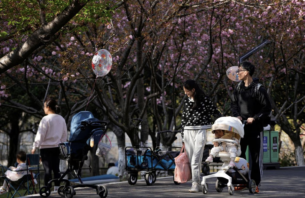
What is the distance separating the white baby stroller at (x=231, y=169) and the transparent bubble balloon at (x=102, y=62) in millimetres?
4951

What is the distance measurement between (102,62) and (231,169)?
5383 mm

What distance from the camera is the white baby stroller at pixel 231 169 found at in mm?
9141

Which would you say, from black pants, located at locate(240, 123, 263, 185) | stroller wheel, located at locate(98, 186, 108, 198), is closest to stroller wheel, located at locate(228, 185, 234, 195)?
black pants, located at locate(240, 123, 263, 185)

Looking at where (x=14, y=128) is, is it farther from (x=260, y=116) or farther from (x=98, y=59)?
(x=260, y=116)

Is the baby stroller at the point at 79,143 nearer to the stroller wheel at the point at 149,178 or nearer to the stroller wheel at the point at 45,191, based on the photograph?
the stroller wheel at the point at 45,191

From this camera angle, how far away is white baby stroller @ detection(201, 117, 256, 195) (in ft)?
30.0

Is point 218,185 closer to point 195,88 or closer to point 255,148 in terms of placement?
point 255,148

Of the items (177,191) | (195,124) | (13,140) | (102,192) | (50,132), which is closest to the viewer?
(102,192)

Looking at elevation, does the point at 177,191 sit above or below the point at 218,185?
below

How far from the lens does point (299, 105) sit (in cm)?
3095

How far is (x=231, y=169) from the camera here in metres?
9.38

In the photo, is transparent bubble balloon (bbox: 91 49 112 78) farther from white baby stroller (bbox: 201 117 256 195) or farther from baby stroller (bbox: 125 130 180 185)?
white baby stroller (bbox: 201 117 256 195)

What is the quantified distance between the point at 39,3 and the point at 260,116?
5.66 meters

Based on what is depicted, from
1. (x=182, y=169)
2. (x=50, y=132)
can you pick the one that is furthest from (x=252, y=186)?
(x=50, y=132)
